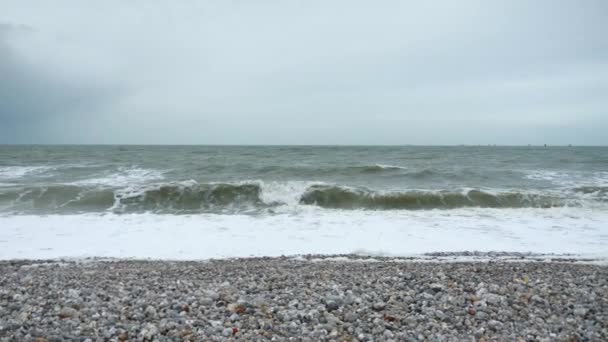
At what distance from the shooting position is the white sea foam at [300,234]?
25.5 ft

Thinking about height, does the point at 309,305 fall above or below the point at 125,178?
below

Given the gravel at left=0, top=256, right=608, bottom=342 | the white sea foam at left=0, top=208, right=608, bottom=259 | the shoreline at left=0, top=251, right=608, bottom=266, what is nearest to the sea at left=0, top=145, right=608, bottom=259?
the white sea foam at left=0, top=208, right=608, bottom=259

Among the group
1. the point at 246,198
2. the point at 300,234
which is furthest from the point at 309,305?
the point at 246,198

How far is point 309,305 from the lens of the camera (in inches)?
156

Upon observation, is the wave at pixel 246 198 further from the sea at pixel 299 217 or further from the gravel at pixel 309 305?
the gravel at pixel 309 305

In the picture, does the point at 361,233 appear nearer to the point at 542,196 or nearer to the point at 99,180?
the point at 542,196

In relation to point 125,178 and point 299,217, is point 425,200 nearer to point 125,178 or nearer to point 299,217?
point 299,217

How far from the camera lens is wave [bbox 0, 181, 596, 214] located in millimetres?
13609

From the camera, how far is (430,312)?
3.79 meters

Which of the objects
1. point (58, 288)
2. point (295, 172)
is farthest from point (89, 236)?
point (295, 172)

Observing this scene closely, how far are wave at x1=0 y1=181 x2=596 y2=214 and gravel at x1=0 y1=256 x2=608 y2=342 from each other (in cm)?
810

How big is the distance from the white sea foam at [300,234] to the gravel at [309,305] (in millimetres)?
2277

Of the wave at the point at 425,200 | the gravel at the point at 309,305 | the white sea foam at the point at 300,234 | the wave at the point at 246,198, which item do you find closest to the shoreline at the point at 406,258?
the white sea foam at the point at 300,234

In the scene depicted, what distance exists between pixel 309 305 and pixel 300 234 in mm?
5317
